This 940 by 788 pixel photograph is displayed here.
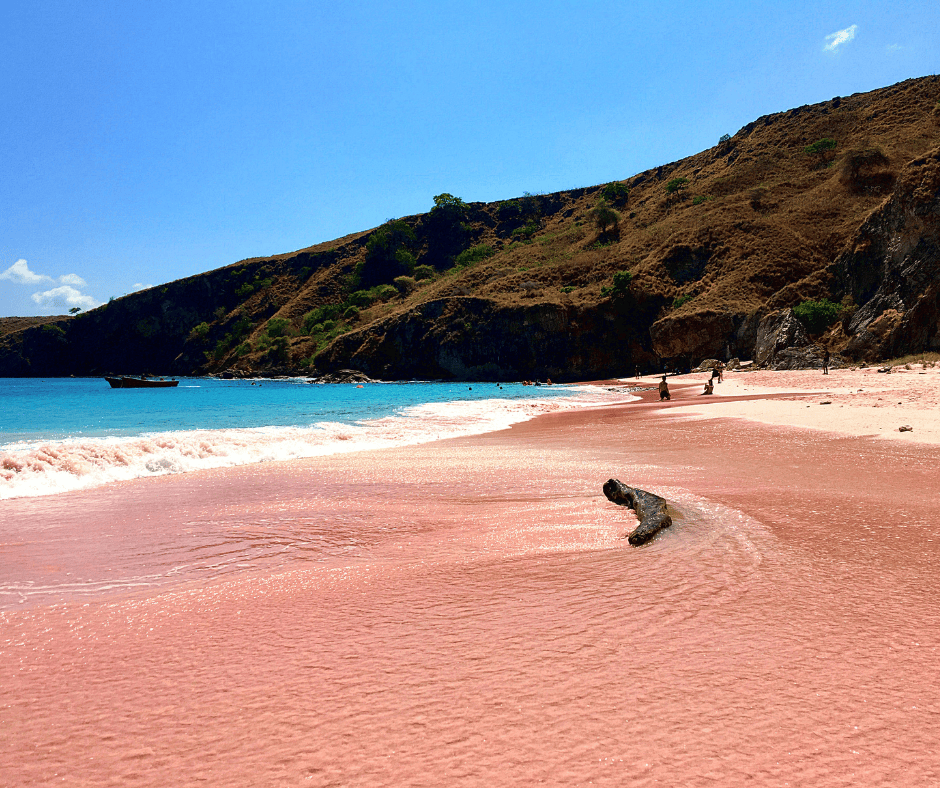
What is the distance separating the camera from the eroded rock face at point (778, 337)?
144 feet

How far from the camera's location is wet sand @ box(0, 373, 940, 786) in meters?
2.09

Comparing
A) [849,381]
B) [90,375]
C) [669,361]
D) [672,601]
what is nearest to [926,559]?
[672,601]

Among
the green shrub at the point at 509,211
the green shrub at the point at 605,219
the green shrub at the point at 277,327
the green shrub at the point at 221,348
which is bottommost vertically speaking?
the green shrub at the point at 221,348

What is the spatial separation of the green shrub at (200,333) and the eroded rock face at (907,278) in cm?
11785

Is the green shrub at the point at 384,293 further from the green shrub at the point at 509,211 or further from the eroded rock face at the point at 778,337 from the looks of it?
the eroded rock face at the point at 778,337

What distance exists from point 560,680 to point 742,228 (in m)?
76.0

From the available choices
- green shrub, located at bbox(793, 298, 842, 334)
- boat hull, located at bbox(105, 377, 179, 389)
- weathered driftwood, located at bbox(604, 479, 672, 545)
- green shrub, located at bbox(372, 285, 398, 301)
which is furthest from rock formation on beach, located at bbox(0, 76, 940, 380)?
weathered driftwood, located at bbox(604, 479, 672, 545)

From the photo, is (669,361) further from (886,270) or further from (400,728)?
(400,728)

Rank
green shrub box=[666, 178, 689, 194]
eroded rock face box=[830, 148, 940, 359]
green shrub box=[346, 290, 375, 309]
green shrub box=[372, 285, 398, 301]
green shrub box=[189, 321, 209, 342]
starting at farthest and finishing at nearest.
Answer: green shrub box=[189, 321, 209, 342] → green shrub box=[346, 290, 375, 309] → green shrub box=[372, 285, 398, 301] → green shrub box=[666, 178, 689, 194] → eroded rock face box=[830, 148, 940, 359]

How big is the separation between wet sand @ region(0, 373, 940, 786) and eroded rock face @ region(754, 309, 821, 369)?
42963mm

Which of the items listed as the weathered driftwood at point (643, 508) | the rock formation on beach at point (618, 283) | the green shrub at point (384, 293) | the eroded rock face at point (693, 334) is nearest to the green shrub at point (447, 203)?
the rock formation on beach at point (618, 283)

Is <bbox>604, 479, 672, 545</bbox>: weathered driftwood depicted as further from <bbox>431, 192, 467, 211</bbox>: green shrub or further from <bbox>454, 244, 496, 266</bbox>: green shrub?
<bbox>431, 192, 467, 211</bbox>: green shrub

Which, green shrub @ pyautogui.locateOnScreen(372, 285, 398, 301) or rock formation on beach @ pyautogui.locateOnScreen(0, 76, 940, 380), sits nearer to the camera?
rock formation on beach @ pyautogui.locateOnScreen(0, 76, 940, 380)

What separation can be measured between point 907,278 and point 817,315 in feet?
25.4
